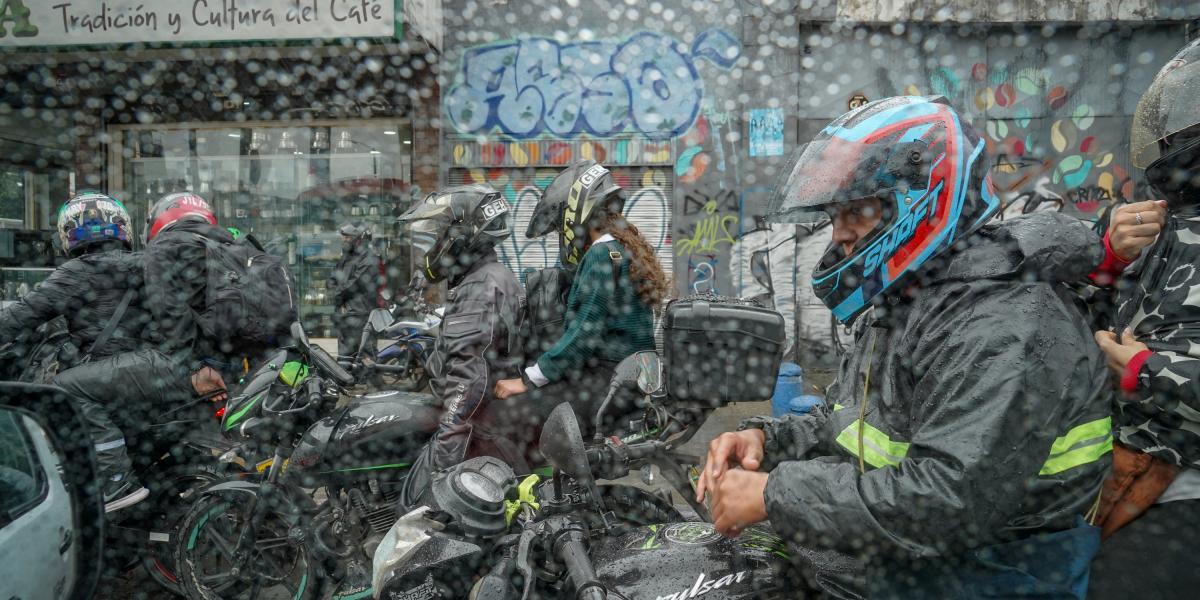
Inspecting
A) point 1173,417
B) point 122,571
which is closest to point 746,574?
point 1173,417

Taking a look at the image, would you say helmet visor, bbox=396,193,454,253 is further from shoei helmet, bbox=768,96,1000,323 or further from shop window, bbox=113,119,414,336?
shop window, bbox=113,119,414,336

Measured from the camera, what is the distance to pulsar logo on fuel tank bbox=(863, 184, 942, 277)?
5.26 ft

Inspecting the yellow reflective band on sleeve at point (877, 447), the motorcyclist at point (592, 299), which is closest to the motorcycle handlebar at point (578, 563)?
the yellow reflective band on sleeve at point (877, 447)

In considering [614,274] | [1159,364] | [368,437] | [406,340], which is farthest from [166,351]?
[406,340]

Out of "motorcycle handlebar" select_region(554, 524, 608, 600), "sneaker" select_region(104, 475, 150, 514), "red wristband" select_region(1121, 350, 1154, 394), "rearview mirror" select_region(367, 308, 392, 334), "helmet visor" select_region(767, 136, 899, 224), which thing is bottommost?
"sneaker" select_region(104, 475, 150, 514)

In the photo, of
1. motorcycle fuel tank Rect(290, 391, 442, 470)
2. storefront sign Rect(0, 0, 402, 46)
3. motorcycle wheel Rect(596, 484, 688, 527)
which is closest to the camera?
motorcycle wheel Rect(596, 484, 688, 527)

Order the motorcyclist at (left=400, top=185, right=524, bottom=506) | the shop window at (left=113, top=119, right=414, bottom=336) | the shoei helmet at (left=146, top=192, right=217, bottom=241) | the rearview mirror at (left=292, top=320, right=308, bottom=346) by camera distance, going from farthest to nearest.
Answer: the shop window at (left=113, top=119, right=414, bottom=336) → the shoei helmet at (left=146, top=192, right=217, bottom=241) → the rearview mirror at (left=292, top=320, right=308, bottom=346) → the motorcyclist at (left=400, top=185, right=524, bottom=506)

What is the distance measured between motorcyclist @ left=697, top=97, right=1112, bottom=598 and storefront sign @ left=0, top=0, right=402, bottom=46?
28.2ft

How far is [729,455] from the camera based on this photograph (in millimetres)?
1937

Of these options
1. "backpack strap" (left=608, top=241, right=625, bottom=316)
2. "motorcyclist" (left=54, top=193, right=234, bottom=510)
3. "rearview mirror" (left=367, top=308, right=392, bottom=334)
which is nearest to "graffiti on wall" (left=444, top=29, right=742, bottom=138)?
"rearview mirror" (left=367, top=308, right=392, bottom=334)

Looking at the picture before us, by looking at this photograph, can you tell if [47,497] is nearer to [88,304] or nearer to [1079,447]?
[1079,447]

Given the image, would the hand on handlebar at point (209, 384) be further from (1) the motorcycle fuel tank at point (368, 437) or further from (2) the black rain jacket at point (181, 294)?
(1) the motorcycle fuel tank at point (368, 437)

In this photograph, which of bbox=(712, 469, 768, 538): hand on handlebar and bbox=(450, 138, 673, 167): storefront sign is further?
bbox=(450, 138, 673, 167): storefront sign

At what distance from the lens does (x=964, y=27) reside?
396 inches
